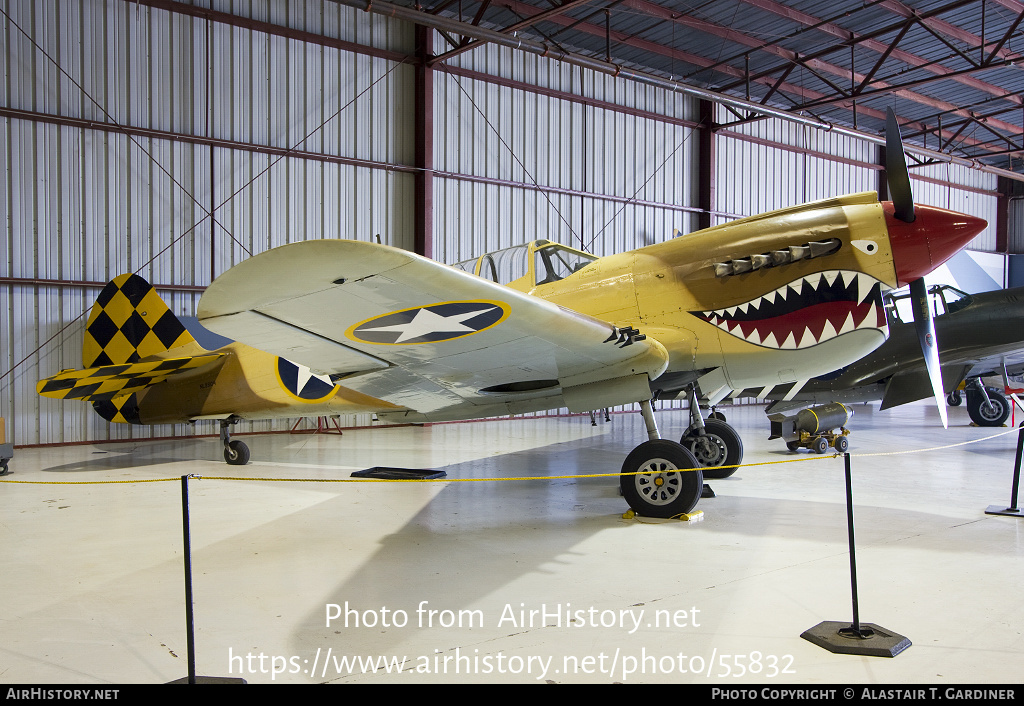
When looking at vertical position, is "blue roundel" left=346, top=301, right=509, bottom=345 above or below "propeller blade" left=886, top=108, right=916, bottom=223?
below

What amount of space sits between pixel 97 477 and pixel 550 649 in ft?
23.4

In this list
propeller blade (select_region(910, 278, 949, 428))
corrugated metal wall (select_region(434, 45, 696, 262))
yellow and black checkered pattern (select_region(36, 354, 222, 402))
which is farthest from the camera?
corrugated metal wall (select_region(434, 45, 696, 262))

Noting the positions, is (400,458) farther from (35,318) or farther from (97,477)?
(35,318)

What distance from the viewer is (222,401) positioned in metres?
8.24

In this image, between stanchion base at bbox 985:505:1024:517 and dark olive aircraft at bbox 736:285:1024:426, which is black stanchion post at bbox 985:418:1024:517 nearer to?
stanchion base at bbox 985:505:1024:517

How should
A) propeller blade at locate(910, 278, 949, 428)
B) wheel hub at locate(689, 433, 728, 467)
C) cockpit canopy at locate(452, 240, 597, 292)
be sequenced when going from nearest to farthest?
propeller blade at locate(910, 278, 949, 428)
cockpit canopy at locate(452, 240, 597, 292)
wheel hub at locate(689, 433, 728, 467)

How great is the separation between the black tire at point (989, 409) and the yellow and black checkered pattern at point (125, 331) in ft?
48.8

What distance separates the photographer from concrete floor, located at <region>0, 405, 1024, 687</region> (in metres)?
2.77

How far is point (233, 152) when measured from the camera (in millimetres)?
12883

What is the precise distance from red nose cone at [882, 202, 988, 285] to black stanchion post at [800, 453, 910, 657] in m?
2.88

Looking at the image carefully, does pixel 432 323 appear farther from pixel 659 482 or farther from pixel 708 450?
pixel 708 450

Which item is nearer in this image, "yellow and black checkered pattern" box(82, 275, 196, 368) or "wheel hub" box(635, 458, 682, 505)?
"wheel hub" box(635, 458, 682, 505)

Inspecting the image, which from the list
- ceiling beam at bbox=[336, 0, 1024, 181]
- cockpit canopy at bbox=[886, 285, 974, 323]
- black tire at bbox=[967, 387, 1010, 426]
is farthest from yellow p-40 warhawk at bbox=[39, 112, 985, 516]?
black tire at bbox=[967, 387, 1010, 426]

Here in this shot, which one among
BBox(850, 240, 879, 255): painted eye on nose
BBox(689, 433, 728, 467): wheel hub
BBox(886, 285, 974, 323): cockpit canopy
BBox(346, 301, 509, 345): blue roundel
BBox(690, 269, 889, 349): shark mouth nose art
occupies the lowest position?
BBox(689, 433, 728, 467): wheel hub
